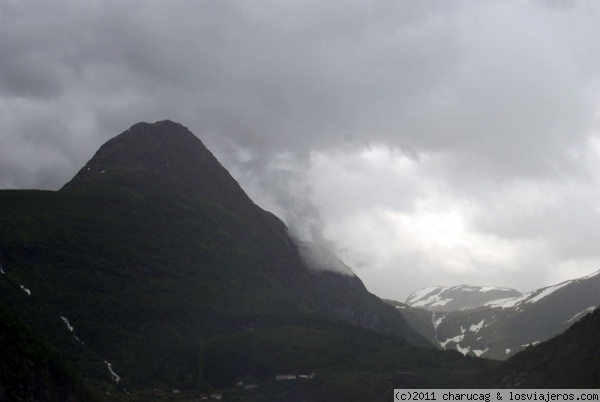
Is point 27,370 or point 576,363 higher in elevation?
point 576,363

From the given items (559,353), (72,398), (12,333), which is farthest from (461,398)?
(12,333)

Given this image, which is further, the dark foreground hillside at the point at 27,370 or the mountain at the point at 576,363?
the dark foreground hillside at the point at 27,370

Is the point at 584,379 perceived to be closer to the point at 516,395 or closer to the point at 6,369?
the point at 516,395

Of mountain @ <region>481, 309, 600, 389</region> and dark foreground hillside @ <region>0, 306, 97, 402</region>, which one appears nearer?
mountain @ <region>481, 309, 600, 389</region>

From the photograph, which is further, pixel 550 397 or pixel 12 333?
pixel 12 333

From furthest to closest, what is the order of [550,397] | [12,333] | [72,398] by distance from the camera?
[72,398]
[12,333]
[550,397]

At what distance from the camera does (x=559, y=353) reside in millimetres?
196250

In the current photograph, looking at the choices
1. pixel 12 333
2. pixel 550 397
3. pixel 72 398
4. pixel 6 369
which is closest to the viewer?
pixel 550 397

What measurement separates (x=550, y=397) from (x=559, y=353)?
152 feet

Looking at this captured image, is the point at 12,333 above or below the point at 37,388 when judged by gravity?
above

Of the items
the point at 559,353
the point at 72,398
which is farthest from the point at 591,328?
the point at 72,398

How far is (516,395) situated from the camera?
16900 cm

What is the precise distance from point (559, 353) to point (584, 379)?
36589 mm

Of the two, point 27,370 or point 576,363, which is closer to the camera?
point 27,370
